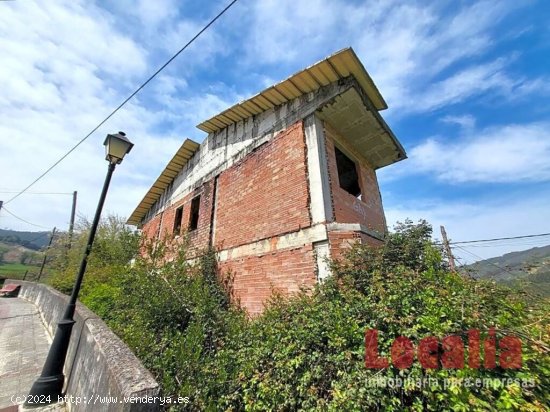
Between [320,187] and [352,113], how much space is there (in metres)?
2.16

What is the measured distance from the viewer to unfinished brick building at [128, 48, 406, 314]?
15.8 feet

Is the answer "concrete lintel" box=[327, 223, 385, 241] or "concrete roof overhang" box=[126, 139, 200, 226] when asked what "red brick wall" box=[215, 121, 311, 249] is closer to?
"concrete lintel" box=[327, 223, 385, 241]

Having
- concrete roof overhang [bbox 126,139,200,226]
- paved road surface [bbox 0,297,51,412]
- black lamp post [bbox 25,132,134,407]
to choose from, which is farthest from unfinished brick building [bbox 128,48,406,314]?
paved road surface [bbox 0,297,51,412]

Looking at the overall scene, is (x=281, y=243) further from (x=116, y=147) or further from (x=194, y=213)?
(x=194, y=213)

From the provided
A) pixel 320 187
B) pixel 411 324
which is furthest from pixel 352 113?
pixel 411 324

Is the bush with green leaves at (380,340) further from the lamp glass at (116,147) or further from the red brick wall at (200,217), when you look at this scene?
the red brick wall at (200,217)

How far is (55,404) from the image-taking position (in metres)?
3.18

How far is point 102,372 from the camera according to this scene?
2.46m

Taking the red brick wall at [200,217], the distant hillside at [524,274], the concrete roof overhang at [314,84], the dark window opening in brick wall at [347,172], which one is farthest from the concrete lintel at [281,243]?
the dark window opening in brick wall at [347,172]

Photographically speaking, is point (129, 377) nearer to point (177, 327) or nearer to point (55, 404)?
point (55, 404)

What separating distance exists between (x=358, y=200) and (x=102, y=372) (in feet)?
18.6

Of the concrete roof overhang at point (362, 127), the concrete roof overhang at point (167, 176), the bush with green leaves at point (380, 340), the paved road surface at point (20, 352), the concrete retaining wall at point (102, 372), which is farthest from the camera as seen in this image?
the concrete roof overhang at point (167, 176)

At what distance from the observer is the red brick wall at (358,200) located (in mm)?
5225
